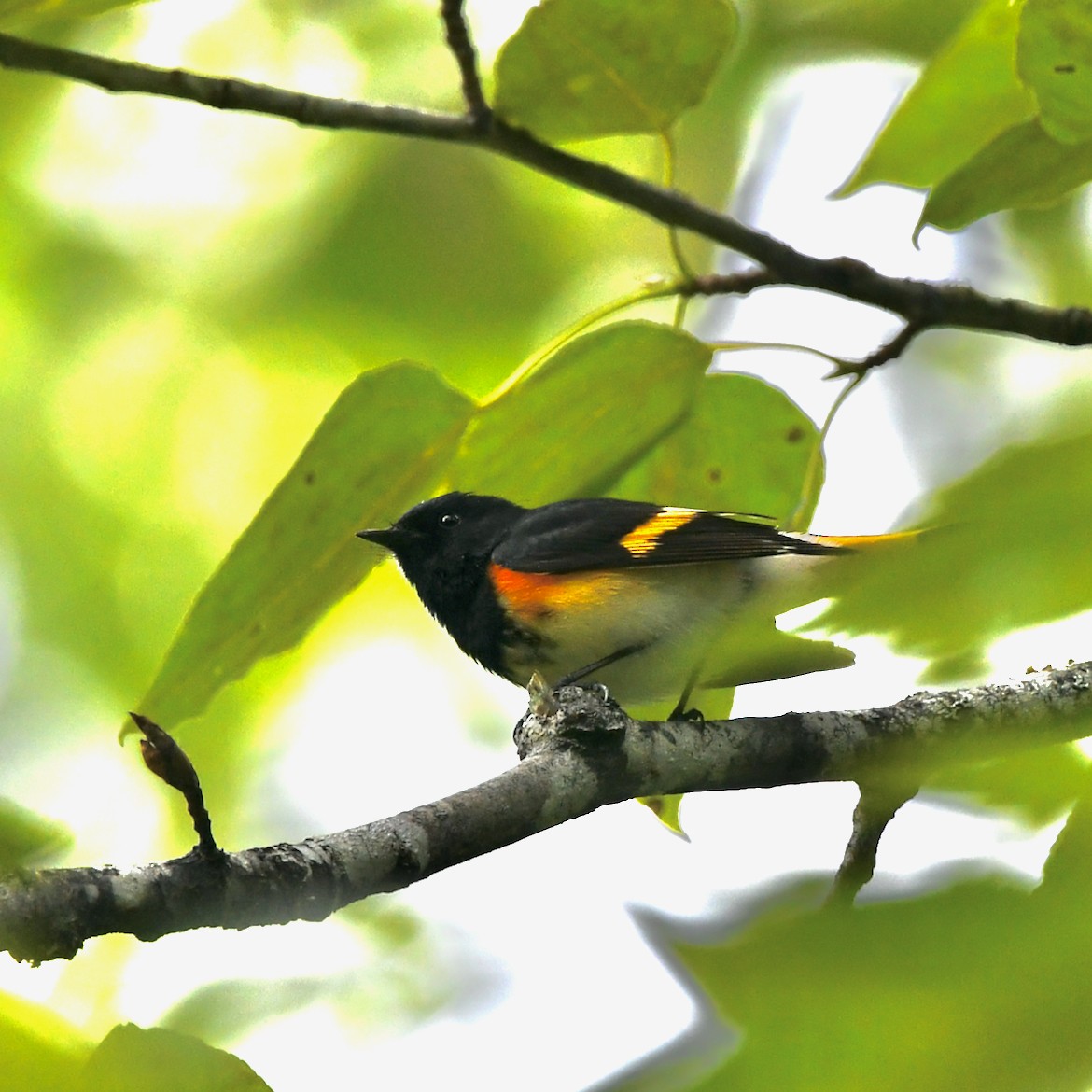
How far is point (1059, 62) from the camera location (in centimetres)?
120

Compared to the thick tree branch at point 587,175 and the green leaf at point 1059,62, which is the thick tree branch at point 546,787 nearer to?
the green leaf at point 1059,62

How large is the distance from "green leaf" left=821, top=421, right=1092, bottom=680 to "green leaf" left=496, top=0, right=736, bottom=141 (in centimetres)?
141

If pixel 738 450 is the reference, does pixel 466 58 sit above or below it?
above

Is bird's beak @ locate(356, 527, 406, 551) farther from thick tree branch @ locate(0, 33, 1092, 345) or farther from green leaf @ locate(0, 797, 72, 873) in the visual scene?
green leaf @ locate(0, 797, 72, 873)

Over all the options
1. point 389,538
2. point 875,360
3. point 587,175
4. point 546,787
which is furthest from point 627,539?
point 546,787

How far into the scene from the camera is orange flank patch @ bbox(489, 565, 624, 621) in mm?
2928

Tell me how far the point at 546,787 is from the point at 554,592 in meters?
1.45

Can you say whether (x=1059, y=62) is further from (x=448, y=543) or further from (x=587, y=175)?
(x=448, y=543)

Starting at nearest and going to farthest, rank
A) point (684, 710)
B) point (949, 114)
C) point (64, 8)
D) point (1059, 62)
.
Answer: point (1059, 62), point (64, 8), point (949, 114), point (684, 710)

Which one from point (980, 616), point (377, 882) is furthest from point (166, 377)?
point (980, 616)

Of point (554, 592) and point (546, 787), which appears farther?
point (554, 592)

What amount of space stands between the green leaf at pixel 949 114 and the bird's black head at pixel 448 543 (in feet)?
5.03

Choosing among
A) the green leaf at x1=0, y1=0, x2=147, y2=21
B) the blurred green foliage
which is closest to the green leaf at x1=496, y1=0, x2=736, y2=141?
the blurred green foliage

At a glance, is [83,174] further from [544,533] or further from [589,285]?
[544,533]
